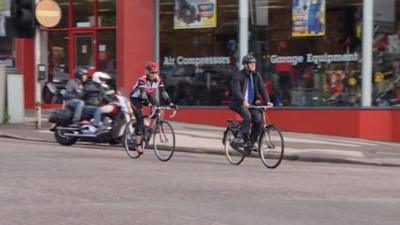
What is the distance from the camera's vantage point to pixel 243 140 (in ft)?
42.6

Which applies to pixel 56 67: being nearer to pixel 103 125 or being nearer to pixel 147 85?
pixel 103 125

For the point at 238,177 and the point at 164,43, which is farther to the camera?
the point at 164,43

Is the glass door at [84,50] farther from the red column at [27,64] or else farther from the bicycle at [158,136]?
the bicycle at [158,136]

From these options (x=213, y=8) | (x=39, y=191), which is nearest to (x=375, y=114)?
(x=213, y=8)

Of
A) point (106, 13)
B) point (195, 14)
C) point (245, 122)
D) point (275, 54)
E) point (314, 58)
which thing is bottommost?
point (245, 122)

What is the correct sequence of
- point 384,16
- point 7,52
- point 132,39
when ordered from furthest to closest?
point 7,52, point 132,39, point 384,16

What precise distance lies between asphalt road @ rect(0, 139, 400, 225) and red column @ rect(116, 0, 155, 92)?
278 inches

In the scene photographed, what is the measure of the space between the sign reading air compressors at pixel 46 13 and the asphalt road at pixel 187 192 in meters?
5.41

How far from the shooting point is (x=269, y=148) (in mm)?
12789

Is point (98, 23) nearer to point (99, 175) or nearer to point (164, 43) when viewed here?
point (164, 43)

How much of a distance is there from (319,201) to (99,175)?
11.7 ft

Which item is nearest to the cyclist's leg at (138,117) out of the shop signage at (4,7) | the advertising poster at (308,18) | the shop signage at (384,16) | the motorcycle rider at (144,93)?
the motorcycle rider at (144,93)

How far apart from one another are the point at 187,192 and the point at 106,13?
44.7 ft

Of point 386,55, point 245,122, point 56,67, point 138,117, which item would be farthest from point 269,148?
point 56,67
